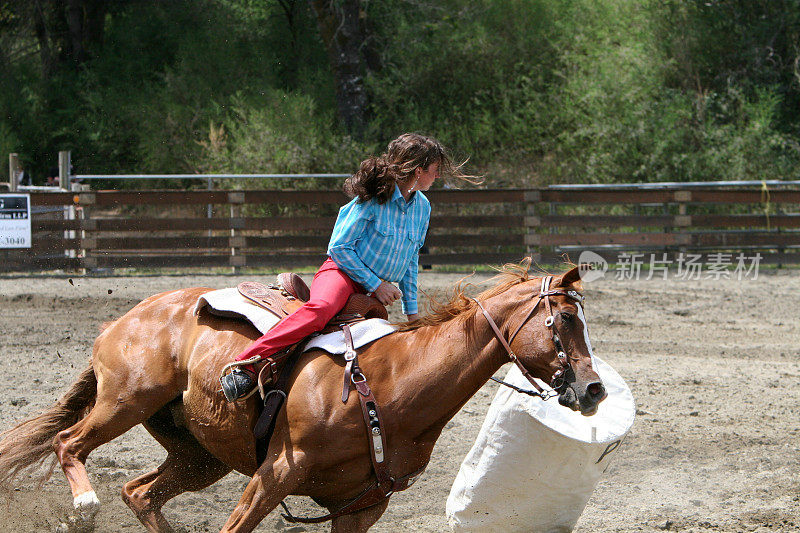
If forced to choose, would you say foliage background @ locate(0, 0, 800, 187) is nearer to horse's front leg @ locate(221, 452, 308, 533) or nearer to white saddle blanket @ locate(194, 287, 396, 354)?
white saddle blanket @ locate(194, 287, 396, 354)

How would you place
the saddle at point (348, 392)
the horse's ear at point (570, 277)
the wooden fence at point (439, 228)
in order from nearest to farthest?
the horse's ear at point (570, 277) < the saddle at point (348, 392) < the wooden fence at point (439, 228)

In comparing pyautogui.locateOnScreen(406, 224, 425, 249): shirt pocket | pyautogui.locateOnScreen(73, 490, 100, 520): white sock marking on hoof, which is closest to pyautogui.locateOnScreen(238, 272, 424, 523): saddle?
pyautogui.locateOnScreen(406, 224, 425, 249): shirt pocket

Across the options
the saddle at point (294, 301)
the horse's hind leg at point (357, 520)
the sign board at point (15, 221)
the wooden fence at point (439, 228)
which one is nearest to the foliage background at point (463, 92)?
the wooden fence at point (439, 228)

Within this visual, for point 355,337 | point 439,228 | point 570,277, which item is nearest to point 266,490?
point 355,337

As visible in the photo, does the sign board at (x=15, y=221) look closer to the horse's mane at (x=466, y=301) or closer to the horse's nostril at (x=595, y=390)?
the horse's mane at (x=466, y=301)

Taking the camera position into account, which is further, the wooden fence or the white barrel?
the wooden fence

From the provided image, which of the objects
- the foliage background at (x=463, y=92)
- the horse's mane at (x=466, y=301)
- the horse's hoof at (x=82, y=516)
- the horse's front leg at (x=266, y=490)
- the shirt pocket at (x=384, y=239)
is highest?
the foliage background at (x=463, y=92)

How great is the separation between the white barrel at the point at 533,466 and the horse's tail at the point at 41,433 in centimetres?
198

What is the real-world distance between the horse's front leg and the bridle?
3.03 feet

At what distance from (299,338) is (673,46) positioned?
742 inches

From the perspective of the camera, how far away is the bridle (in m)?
3.18

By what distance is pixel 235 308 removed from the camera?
392cm

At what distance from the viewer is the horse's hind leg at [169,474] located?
427 centimetres

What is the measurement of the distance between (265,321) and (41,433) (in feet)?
4.70
